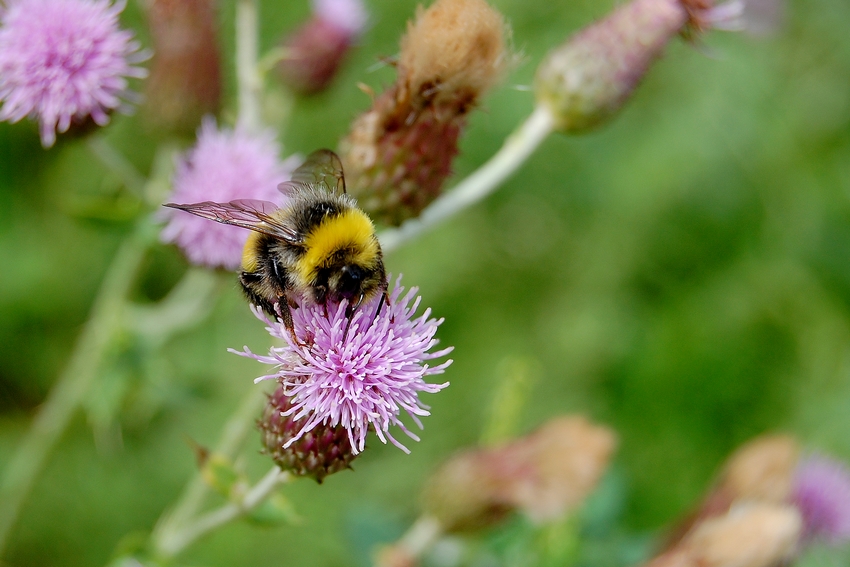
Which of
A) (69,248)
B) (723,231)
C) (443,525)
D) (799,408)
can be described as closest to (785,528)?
(443,525)

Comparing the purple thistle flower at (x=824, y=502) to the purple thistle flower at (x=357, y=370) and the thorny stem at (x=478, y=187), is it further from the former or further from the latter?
the purple thistle flower at (x=357, y=370)

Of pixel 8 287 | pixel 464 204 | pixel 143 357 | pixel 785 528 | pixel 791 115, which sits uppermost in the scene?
pixel 791 115

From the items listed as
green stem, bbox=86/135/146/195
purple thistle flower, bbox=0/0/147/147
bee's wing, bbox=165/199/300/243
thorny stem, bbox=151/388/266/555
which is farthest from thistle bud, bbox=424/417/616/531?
purple thistle flower, bbox=0/0/147/147

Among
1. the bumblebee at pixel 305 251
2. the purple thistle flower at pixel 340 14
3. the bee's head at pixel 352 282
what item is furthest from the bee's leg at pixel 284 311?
the purple thistle flower at pixel 340 14

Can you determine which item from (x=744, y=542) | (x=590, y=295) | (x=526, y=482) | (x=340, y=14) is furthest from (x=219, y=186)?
(x=590, y=295)

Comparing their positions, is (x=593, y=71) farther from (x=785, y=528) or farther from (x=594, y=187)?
(x=594, y=187)
